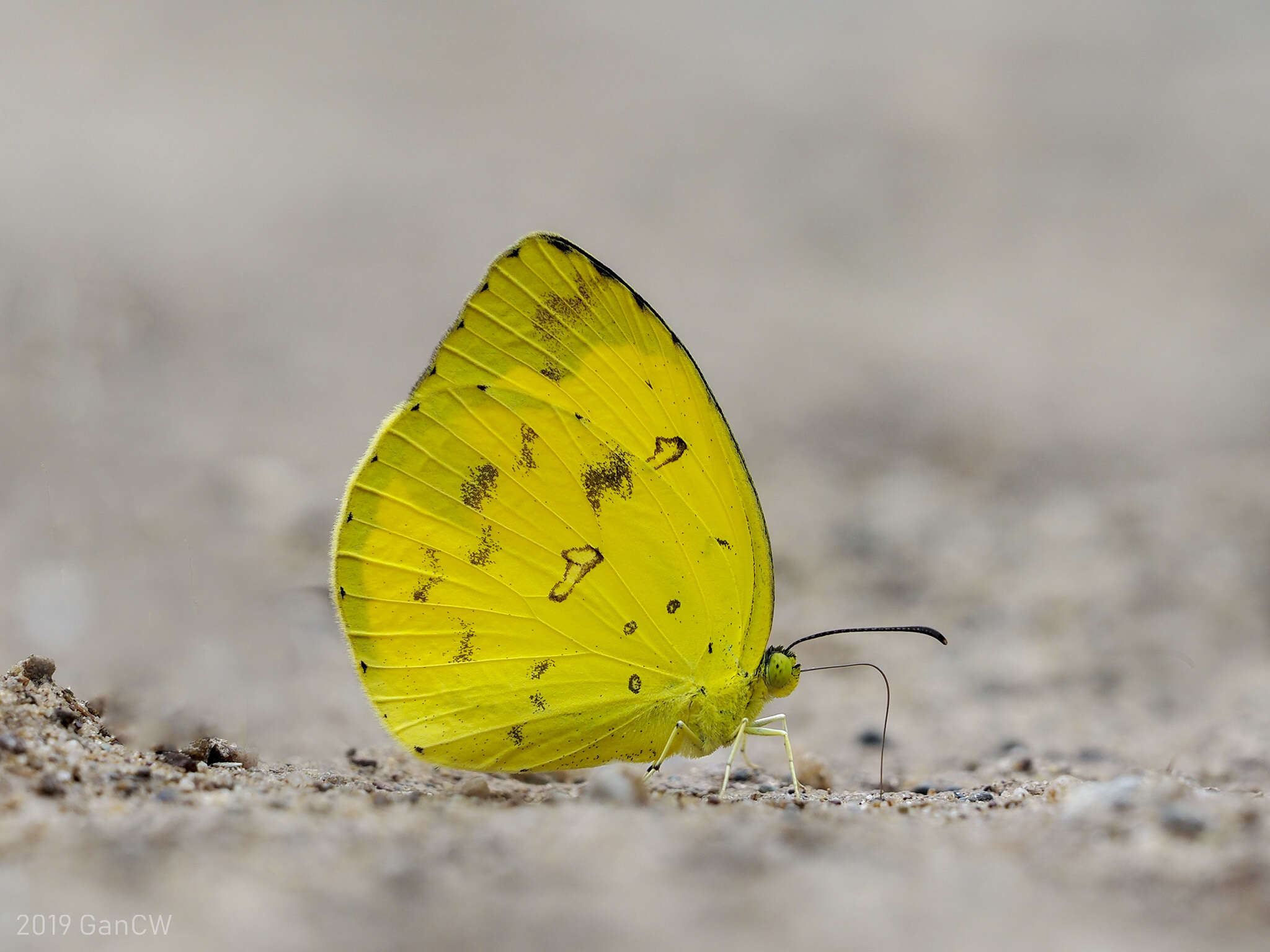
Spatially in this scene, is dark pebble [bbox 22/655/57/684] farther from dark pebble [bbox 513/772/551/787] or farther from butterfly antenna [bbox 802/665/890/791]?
butterfly antenna [bbox 802/665/890/791]

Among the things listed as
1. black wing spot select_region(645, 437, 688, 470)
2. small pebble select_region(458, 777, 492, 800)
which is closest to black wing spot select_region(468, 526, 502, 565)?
black wing spot select_region(645, 437, 688, 470)

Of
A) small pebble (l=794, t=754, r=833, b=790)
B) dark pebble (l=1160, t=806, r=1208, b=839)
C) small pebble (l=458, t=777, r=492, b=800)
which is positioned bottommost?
small pebble (l=458, t=777, r=492, b=800)

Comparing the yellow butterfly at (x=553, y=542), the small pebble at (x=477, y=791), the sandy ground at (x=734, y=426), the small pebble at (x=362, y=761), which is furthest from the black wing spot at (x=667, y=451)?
the small pebble at (x=362, y=761)

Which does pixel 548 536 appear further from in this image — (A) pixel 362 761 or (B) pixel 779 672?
(A) pixel 362 761

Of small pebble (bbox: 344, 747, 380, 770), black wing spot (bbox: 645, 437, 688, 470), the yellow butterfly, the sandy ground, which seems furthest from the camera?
small pebble (bbox: 344, 747, 380, 770)

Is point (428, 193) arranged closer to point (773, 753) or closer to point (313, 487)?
point (313, 487)

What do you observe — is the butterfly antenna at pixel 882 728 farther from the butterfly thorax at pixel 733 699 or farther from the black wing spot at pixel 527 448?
the black wing spot at pixel 527 448

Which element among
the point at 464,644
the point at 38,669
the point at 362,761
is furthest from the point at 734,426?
the point at 38,669

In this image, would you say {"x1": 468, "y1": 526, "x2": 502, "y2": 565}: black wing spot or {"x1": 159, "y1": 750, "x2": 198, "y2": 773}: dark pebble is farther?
{"x1": 468, "y1": 526, "x2": 502, "y2": 565}: black wing spot
